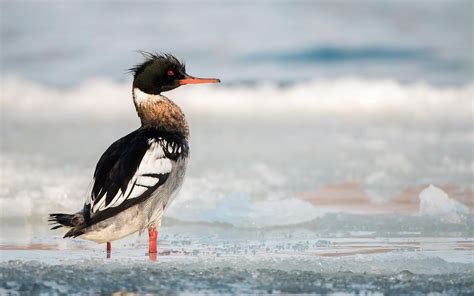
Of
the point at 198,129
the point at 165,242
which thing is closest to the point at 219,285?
the point at 165,242

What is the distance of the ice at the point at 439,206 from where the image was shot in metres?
9.13

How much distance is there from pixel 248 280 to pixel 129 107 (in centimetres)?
827

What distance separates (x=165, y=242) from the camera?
Answer: 843 cm

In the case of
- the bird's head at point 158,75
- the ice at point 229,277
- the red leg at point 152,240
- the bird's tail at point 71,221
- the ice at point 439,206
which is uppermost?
the bird's head at point 158,75

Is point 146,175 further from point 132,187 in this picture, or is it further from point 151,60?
point 151,60

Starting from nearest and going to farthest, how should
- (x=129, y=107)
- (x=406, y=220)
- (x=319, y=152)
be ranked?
1. (x=406, y=220)
2. (x=319, y=152)
3. (x=129, y=107)

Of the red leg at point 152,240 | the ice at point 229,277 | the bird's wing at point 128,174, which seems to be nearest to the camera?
the ice at point 229,277

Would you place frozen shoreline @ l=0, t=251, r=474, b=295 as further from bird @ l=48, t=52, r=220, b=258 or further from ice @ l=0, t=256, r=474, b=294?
bird @ l=48, t=52, r=220, b=258

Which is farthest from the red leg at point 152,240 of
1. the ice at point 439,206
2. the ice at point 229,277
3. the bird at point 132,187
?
the ice at point 439,206

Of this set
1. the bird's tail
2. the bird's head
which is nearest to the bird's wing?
the bird's tail

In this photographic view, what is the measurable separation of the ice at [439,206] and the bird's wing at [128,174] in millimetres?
2844

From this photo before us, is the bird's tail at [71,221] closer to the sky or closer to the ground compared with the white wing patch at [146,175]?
closer to the ground

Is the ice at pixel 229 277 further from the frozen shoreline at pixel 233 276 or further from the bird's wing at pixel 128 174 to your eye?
the bird's wing at pixel 128 174

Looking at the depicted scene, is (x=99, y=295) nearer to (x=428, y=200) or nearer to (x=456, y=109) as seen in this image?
(x=428, y=200)
